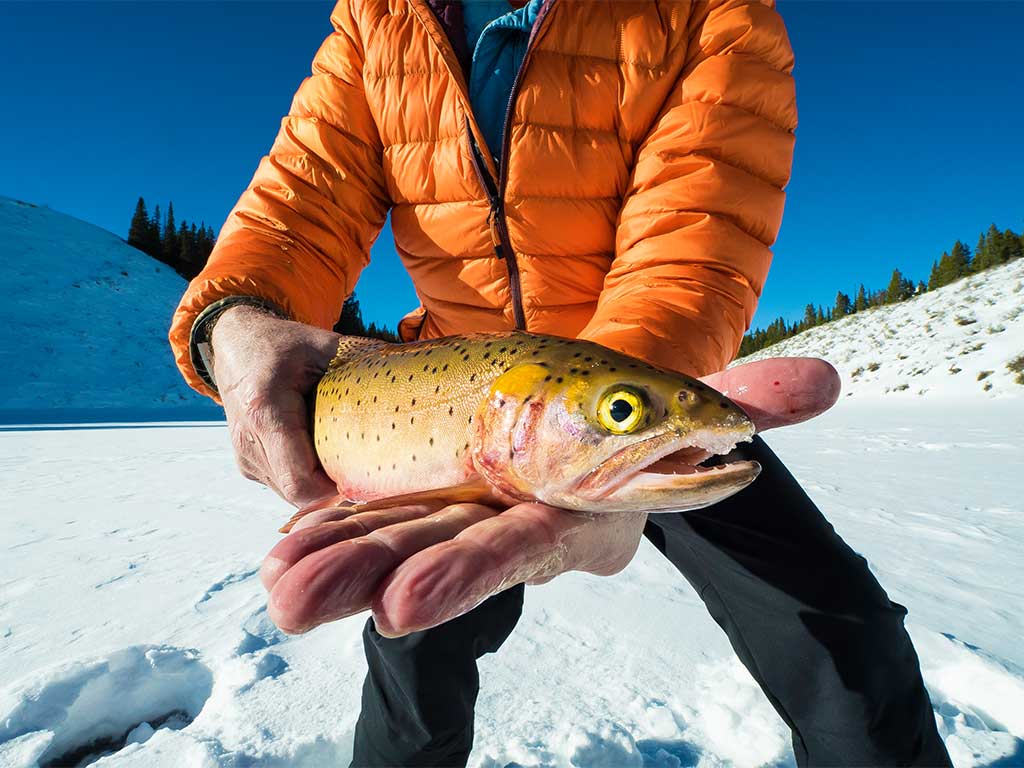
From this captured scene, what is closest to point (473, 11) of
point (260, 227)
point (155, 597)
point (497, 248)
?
point (497, 248)

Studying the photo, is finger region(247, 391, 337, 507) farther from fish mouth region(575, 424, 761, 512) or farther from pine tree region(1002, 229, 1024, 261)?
pine tree region(1002, 229, 1024, 261)

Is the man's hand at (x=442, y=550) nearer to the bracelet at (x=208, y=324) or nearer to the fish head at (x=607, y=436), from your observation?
the fish head at (x=607, y=436)

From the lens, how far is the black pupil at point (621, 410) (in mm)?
1490

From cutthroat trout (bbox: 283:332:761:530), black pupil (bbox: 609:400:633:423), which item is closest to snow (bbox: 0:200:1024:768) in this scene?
cutthroat trout (bbox: 283:332:761:530)

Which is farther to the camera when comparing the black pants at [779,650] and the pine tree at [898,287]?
the pine tree at [898,287]

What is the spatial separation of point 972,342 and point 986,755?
31.0 meters

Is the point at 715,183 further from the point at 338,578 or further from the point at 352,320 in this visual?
the point at 352,320

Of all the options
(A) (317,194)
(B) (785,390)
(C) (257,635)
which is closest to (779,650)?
(B) (785,390)

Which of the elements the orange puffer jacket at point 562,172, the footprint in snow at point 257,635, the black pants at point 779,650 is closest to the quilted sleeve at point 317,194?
the orange puffer jacket at point 562,172

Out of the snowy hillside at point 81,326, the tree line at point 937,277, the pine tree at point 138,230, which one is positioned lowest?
the snowy hillside at point 81,326

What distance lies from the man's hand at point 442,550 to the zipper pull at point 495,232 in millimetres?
1237

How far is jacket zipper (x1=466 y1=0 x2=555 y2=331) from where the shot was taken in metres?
2.47

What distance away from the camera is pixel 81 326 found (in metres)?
35.8

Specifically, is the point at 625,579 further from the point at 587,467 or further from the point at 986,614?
the point at 587,467
